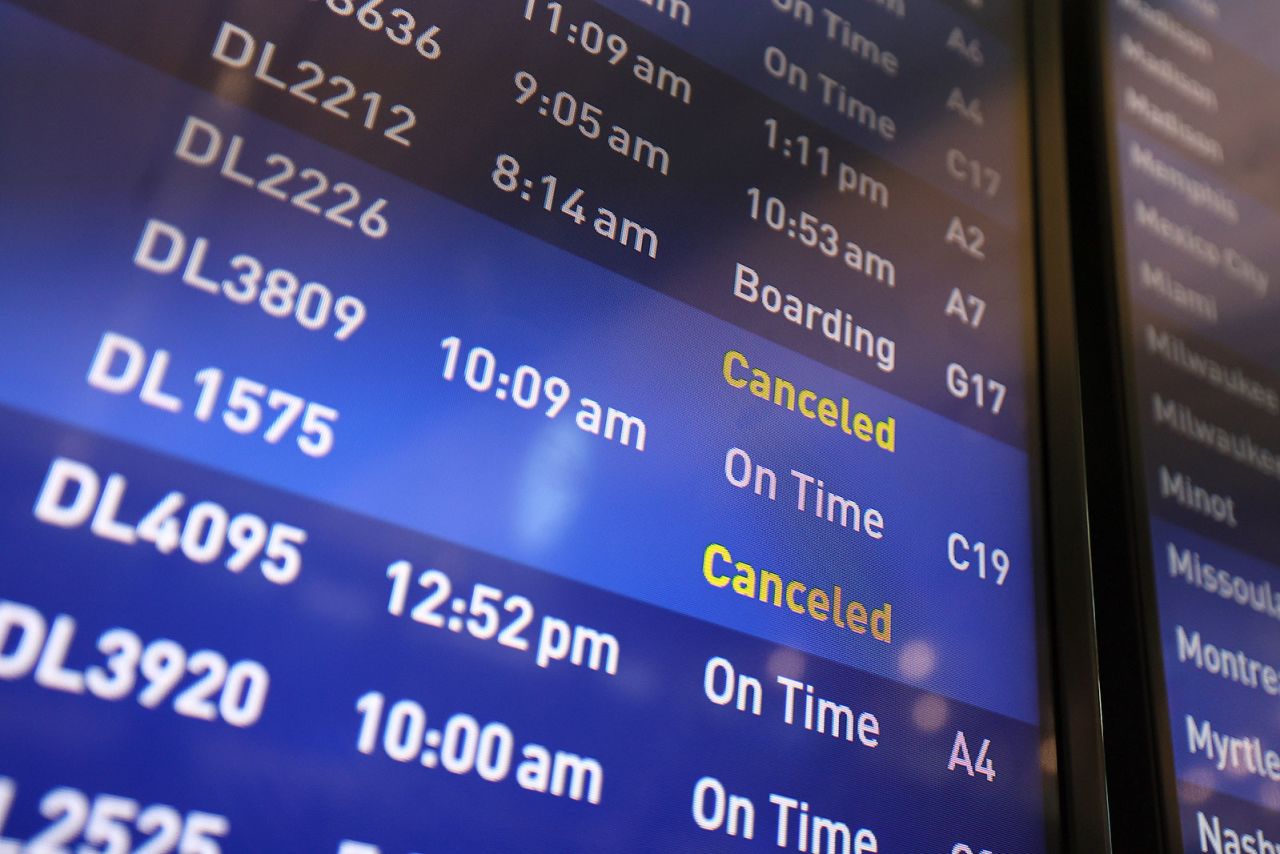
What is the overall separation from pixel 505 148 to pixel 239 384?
1.10ft

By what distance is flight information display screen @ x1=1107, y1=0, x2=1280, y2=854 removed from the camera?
1.17m

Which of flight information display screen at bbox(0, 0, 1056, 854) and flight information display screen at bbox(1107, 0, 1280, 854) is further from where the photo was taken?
flight information display screen at bbox(1107, 0, 1280, 854)

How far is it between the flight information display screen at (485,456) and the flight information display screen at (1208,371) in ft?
A: 0.64

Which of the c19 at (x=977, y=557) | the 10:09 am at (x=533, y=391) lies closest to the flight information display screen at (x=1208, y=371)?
the c19 at (x=977, y=557)

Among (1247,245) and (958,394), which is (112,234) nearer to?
(958,394)

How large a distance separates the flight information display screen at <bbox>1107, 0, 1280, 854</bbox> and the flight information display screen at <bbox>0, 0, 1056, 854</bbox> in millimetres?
195

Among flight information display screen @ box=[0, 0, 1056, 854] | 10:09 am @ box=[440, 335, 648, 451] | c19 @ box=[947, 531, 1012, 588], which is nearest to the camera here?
flight information display screen @ box=[0, 0, 1056, 854]

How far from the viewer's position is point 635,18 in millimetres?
1146

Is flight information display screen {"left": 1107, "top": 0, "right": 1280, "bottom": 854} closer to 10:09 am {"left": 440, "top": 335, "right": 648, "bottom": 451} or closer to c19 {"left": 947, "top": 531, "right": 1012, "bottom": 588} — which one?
c19 {"left": 947, "top": 531, "right": 1012, "bottom": 588}

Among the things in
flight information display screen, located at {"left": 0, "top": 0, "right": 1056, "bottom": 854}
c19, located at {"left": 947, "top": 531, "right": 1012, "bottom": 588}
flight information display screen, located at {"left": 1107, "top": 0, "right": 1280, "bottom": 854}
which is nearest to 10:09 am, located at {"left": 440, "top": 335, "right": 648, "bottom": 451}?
flight information display screen, located at {"left": 0, "top": 0, "right": 1056, "bottom": 854}

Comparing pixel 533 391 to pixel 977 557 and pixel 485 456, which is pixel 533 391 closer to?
pixel 485 456

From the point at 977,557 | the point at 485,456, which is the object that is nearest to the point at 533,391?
the point at 485,456

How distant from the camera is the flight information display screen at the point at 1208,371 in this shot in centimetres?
117

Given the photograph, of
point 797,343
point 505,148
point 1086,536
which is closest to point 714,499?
point 797,343
